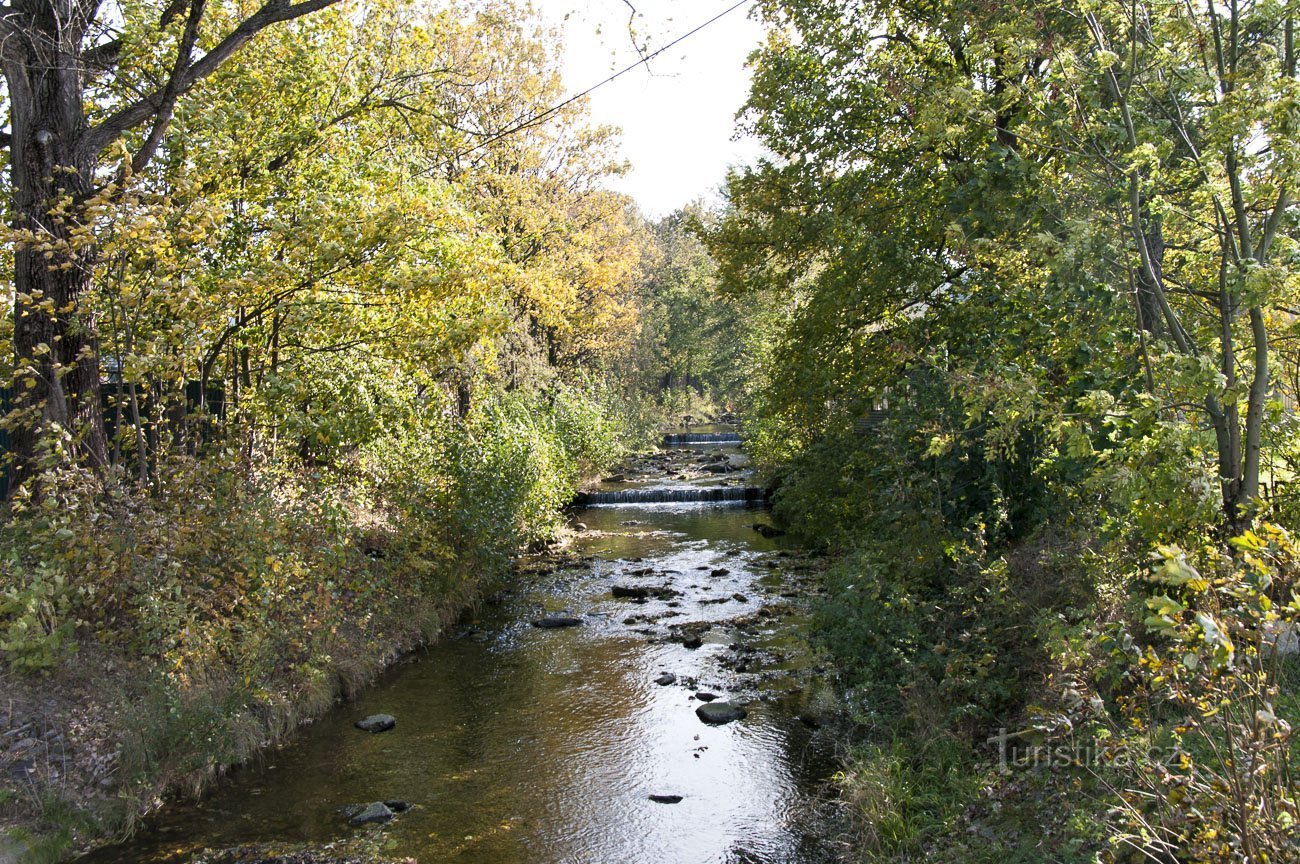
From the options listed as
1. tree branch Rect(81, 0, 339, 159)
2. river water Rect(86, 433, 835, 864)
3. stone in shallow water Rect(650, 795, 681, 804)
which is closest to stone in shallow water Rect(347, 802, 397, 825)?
river water Rect(86, 433, 835, 864)

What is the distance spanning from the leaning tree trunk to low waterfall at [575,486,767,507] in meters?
16.0

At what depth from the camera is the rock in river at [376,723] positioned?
878cm

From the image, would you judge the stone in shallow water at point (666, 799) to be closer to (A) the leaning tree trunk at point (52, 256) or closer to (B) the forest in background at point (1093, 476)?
(B) the forest in background at point (1093, 476)

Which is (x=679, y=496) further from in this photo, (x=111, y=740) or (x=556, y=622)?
(x=111, y=740)

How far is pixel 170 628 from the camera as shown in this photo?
7.32 m

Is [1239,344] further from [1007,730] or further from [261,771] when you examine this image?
[261,771]

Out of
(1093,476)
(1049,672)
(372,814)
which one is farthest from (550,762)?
(1093,476)

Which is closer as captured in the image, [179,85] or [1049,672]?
[1049,672]

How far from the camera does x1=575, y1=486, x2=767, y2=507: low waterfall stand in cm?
2406

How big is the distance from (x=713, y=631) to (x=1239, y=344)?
7.35 metres

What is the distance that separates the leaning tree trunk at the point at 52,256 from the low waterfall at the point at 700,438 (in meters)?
32.8

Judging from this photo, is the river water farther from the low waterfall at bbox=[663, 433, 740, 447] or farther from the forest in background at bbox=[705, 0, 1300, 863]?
the low waterfall at bbox=[663, 433, 740, 447]

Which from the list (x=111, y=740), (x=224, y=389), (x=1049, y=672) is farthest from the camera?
(x=224, y=389)

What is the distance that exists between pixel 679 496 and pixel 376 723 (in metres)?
16.0
